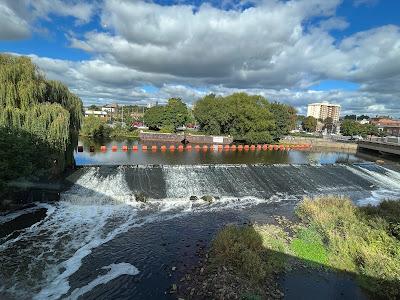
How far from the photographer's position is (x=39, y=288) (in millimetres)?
10828

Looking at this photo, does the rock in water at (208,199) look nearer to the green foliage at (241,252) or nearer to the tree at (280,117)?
the green foliage at (241,252)

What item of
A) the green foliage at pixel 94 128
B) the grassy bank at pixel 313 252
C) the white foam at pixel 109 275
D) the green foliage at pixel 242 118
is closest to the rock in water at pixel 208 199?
the grassy bank at pixel 313 252

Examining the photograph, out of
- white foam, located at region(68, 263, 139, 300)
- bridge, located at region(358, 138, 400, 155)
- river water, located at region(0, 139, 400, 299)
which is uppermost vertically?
bridge, located at region(358, 138, 400, 155)

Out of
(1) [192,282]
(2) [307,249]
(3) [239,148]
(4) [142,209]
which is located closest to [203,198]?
(4) [142,209]

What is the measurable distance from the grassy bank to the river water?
1.83 m

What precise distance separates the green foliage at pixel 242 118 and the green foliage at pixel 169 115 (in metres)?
8.49

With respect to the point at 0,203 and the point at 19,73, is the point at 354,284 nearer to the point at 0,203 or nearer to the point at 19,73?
the point at 0,203

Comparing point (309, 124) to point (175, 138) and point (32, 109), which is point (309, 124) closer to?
Answer: point (175, 138)

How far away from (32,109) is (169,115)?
57.4 metres

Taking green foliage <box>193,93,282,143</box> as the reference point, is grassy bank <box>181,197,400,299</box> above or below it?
below

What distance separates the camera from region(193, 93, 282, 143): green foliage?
61594mm

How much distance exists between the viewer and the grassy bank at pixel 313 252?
1070cm

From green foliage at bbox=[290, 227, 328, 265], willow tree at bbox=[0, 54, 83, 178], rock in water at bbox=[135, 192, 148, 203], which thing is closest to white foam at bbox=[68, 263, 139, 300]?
green foliage at bbox=[290, 227, 328, 265]

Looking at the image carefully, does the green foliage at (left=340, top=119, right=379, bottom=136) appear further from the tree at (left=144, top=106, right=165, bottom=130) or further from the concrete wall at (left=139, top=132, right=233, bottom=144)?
the tree at (left=144, top=106, right=165, bottom=130)
